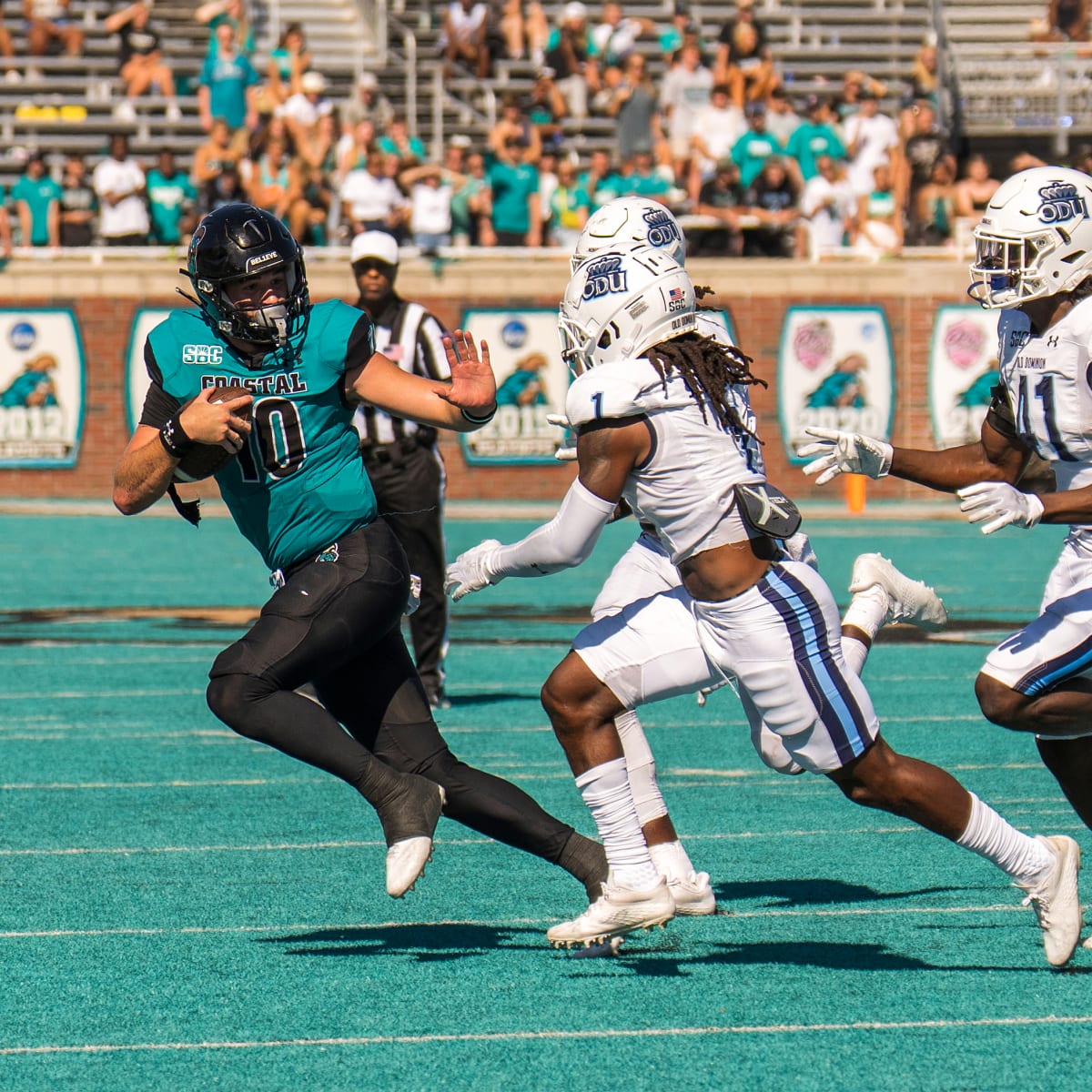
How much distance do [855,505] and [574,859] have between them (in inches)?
623

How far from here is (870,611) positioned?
6078 mm

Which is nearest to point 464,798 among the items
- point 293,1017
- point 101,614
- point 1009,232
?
point 293,1017

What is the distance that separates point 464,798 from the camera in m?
5.45

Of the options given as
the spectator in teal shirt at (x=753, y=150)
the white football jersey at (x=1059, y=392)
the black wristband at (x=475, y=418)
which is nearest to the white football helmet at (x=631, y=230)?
the black wristband at (x=475, y=418)

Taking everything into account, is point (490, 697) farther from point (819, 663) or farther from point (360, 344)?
point (819, 663)

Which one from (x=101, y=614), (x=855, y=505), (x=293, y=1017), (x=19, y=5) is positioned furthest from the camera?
(x=19, y=5)

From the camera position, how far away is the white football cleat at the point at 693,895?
19.2 ft

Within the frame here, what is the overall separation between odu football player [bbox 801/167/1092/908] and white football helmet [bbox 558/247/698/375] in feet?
1.60

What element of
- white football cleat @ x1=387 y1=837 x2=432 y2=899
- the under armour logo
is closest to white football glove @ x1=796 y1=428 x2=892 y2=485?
the under armour logo

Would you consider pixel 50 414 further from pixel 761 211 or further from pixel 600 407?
pixel 600 407

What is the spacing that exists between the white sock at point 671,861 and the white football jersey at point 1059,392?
1460mm

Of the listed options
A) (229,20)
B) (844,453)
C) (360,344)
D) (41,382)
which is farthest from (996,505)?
(229,20)

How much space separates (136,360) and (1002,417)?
1696 centimetres

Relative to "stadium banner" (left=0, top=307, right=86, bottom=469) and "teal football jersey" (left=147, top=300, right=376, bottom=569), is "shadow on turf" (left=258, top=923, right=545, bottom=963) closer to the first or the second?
"teal football jersey" (left=147, top=300, right=376, bottom=569)
